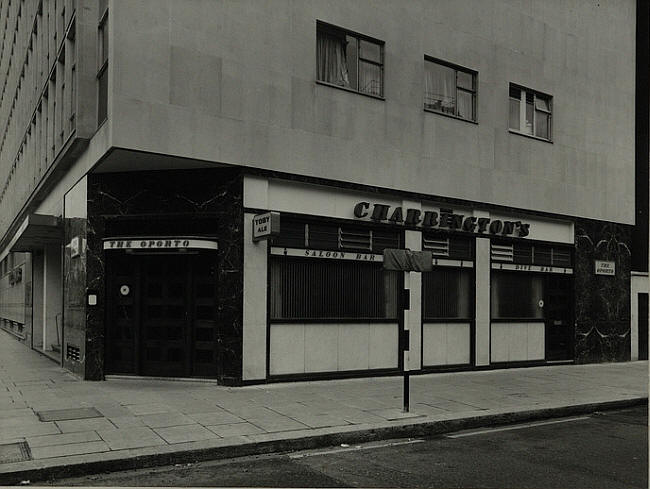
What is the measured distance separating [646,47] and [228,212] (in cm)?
1526

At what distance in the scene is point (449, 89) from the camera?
15344 mm

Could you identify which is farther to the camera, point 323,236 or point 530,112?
point 530,112

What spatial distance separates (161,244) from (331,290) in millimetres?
3476

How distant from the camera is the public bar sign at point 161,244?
468 inches

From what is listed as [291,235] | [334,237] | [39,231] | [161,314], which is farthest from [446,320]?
[39,231]

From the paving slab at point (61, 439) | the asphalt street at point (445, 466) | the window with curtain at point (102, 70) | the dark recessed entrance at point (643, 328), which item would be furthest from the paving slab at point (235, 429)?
the dark recessed entrance at point (643, 328)

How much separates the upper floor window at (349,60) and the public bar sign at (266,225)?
130 inches

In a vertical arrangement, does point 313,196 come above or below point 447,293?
above

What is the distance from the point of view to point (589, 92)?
60.8 feet

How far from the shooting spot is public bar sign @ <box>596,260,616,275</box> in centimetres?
1869

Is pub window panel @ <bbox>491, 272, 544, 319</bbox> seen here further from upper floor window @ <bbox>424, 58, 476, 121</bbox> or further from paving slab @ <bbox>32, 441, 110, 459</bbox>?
paving slab @ <bbox>32, 441, 110, 459</bbox>

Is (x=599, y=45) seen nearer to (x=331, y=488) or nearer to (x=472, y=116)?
(x=472, y=116)

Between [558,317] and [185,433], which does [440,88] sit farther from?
[185,433]

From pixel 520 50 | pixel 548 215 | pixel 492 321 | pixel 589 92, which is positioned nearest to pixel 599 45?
pixel 589 92
